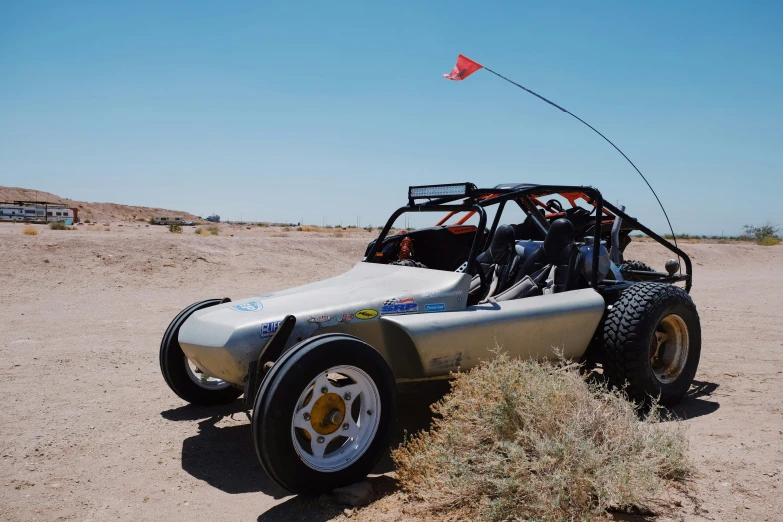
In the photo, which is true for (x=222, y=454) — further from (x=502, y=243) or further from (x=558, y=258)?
(x=558, y=258)

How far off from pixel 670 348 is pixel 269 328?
3.83 metres

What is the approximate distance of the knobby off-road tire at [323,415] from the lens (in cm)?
371

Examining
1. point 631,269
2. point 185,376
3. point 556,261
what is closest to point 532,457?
point 556,261

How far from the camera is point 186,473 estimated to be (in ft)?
14.6

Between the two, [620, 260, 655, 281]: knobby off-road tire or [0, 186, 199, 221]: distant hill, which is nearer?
[620, 260, 655, 281]: knobby off-road tire

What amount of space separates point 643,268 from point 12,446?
6.73 metres


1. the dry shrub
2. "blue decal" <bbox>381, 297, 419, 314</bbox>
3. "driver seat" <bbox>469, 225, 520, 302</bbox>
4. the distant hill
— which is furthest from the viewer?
the distant hill

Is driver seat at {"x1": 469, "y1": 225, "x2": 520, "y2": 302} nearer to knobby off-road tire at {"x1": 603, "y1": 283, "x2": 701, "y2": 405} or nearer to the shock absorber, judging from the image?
the shock absorber

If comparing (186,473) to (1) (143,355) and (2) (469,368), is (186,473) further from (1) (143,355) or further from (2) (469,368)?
(1) (143,355)

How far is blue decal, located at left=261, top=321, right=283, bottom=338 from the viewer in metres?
4.30

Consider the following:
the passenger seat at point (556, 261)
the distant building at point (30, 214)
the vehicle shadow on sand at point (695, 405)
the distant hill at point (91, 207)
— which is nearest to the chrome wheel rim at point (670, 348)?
the vehicle shadow on sand at point (695, 405)

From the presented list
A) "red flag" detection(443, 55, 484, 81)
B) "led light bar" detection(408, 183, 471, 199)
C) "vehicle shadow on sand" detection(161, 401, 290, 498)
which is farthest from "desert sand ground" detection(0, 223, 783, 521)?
"red flag" detection(443, 55, 484, 81)

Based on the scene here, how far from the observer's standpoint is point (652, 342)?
5.89 metres

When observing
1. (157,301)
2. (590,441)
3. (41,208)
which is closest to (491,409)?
(590,441)
